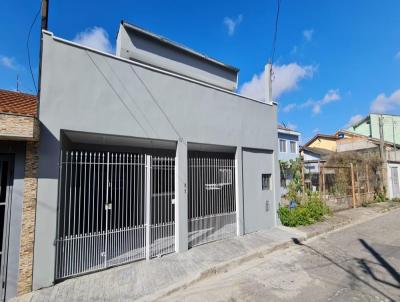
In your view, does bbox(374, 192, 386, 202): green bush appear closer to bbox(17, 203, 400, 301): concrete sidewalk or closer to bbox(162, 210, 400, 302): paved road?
bbox(162, 210, 400, 302): paved road

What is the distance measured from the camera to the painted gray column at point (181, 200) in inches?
257

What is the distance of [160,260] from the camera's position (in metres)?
5.96

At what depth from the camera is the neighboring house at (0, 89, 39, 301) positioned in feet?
14.2

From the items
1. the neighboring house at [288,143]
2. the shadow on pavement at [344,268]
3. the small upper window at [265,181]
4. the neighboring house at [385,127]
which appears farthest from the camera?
the neighboring house at [385,127]

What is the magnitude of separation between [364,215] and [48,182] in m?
13.2

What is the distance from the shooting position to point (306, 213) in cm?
962

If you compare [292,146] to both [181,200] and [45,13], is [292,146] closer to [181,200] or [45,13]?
[181,200]

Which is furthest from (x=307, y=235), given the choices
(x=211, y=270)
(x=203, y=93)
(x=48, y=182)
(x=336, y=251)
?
(x=48, y=182)

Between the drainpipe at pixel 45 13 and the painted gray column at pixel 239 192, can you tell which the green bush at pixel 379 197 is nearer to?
the painted gray column at pixel 239 192

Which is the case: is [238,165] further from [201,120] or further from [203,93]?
[203,93]

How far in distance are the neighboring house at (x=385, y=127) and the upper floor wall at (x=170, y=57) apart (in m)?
27.2

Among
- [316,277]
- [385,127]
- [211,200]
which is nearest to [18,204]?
[211,200]

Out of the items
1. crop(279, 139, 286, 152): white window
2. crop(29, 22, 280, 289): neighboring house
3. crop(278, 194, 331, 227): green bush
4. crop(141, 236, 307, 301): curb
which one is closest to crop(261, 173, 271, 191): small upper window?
crop(29, 22, 280, 289): neighboring house

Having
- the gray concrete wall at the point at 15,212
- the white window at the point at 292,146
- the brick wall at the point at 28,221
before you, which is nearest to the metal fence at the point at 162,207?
the brick wall at the point at 28,221
